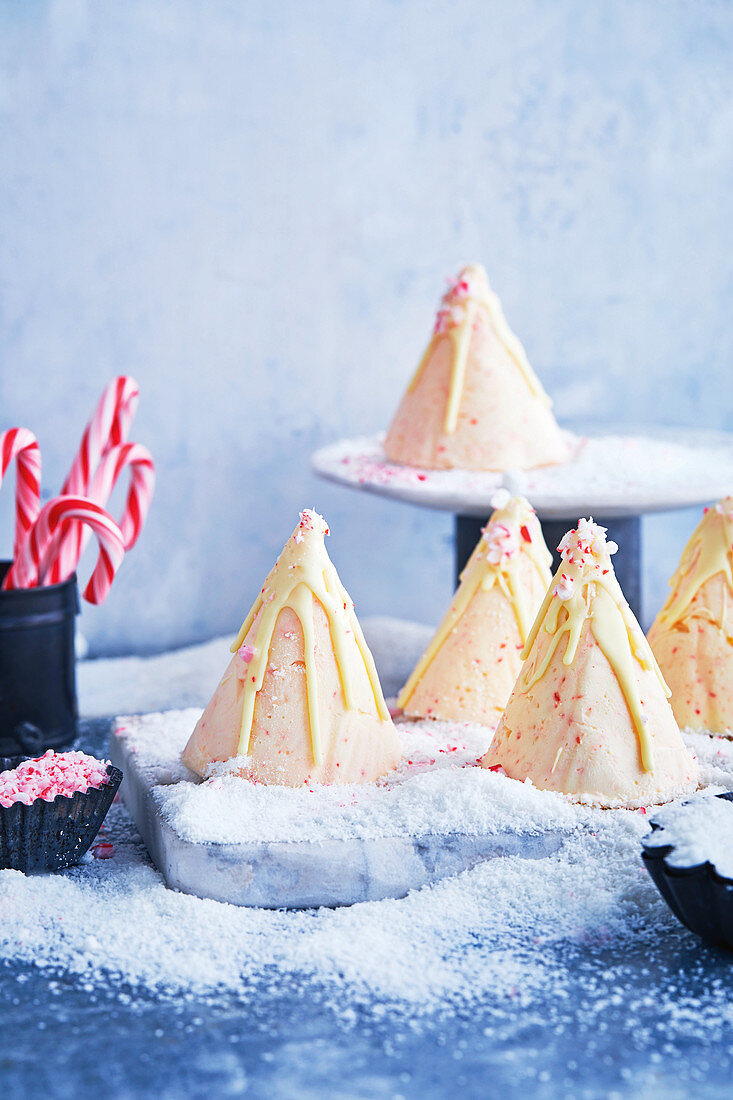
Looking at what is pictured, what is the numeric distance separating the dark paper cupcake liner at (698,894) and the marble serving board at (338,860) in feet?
0.47

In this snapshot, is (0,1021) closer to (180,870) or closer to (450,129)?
(180,870)

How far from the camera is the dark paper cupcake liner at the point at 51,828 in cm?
110

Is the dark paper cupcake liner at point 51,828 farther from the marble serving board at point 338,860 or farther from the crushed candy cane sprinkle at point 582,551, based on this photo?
the crushed candy cane sprinkle at point 582,551

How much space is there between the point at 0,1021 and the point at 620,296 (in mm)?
1934

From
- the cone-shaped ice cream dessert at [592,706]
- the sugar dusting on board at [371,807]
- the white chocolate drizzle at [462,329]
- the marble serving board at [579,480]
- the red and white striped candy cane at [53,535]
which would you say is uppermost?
the white chocolate drizzle at [462,329]

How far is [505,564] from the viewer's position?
4.53 ft

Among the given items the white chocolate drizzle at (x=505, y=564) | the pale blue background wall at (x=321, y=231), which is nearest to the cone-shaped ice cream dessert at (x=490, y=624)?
the white chocolate drizzle at (x=505, y=564)

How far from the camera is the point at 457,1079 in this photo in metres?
0.81

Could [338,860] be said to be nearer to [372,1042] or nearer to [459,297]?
[372,1042]

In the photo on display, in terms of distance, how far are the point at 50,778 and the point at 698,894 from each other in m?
0.61

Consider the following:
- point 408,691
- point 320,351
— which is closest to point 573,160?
point 320,351

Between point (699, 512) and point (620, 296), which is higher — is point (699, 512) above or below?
below

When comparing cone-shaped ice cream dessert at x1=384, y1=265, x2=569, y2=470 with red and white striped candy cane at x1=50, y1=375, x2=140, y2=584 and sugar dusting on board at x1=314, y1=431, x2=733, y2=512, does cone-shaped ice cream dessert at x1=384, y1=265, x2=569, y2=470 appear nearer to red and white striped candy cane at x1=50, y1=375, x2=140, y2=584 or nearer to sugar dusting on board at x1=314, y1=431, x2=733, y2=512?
sugar dusting on board at x1=314, y1=431, x2=733, y2=512

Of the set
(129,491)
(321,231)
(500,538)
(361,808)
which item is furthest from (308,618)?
(321,231)
